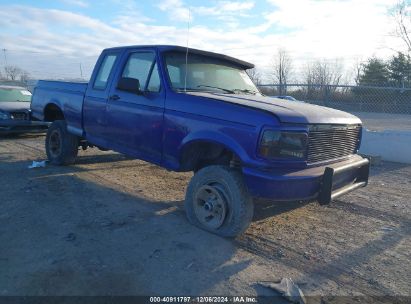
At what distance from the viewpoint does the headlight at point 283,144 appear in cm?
359

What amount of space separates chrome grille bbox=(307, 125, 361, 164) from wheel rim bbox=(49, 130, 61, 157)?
4.90 metres

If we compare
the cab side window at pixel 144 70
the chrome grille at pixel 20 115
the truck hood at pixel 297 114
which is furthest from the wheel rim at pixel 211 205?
the chrome grille at pixel 20 115

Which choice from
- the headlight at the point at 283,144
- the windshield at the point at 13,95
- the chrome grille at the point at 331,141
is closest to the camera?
the headlight at the point at 283,144

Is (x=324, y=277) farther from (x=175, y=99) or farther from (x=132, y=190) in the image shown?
(x=132, y=190)

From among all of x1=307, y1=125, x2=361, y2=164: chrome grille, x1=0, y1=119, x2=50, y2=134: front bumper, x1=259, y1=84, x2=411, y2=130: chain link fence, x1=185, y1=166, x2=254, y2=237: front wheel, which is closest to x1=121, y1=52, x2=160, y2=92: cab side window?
x1=185, y1=166, x2=254, y2=237: front wheel

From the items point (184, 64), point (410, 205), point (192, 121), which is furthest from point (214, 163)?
point (410, 205)

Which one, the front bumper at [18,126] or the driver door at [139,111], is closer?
the driver door at [139,111]

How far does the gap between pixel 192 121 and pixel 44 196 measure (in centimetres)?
252

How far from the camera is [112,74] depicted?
559 cm

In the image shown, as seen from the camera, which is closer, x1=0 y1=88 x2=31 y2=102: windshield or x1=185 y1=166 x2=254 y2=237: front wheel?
x1=185 y1=166 x2=254 y2=237: front wheel

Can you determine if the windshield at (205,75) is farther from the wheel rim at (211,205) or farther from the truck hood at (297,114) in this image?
the wheel rim at (211,205)

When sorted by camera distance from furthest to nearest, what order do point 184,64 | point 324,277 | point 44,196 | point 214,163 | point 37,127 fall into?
point 37,127 < point 44,196 < point 184,64 < point 214,163 < point 324,277

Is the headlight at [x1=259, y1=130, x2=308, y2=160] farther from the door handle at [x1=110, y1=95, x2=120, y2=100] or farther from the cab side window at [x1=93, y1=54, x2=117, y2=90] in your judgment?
the cab side window at [x1=93, y1=54, x2=117, y2=90]

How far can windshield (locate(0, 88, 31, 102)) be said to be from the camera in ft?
36.1
